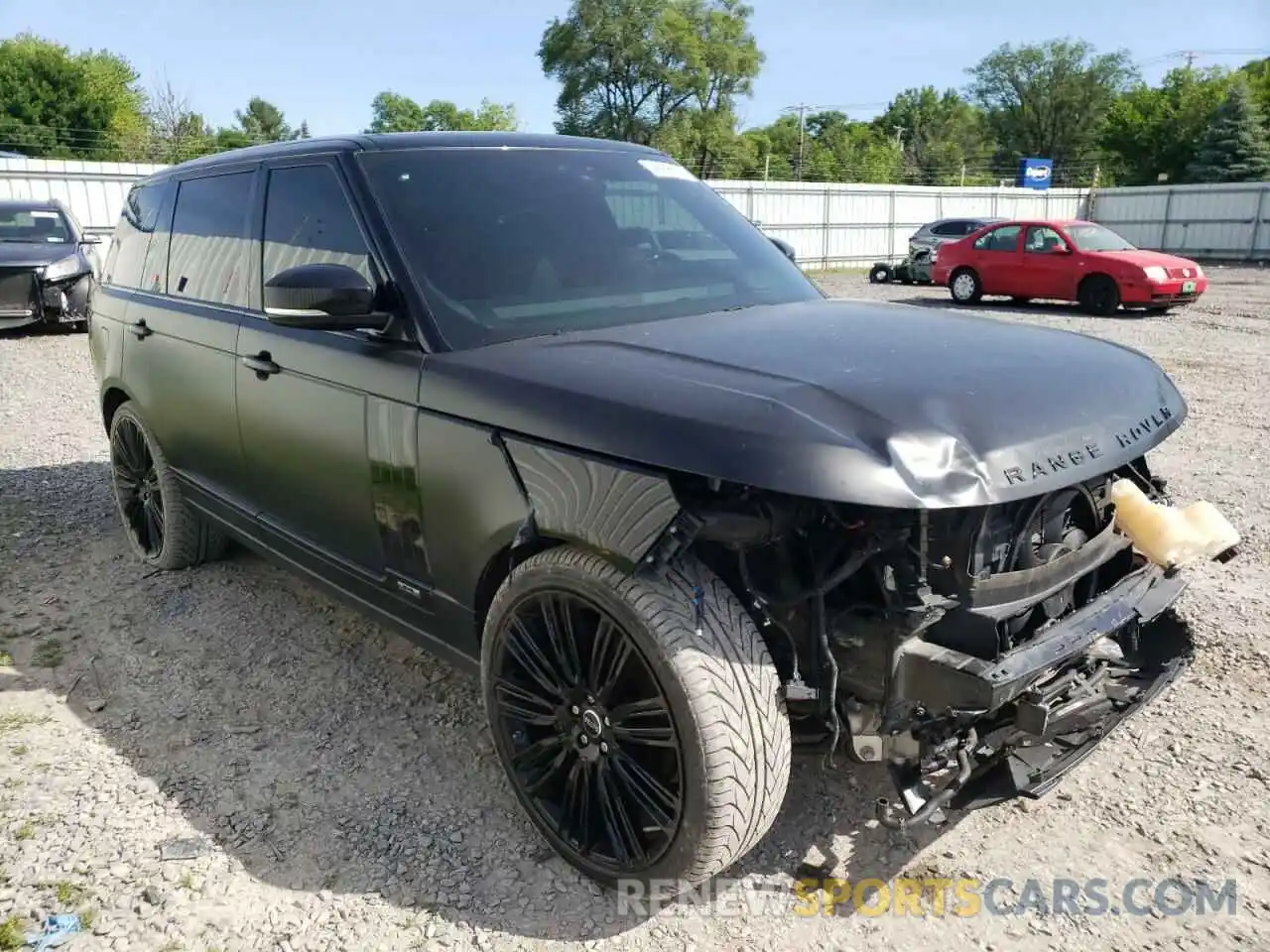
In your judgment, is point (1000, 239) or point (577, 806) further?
point (1000, 239)

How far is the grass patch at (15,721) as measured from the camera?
11.3 ft

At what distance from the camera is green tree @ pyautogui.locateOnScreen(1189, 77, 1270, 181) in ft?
127

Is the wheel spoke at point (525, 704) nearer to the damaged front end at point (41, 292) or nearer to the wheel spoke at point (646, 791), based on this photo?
the wheel spoke at point (646, 791)

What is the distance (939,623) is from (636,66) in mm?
58723

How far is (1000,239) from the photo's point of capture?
16.1 m

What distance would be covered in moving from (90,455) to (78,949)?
18.2 feet

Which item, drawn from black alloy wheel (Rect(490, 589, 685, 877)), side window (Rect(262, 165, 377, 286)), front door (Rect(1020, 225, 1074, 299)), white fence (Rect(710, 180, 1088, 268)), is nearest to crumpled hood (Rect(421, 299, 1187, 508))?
black alloy wheel (Rect(490, 589, 685, 877))

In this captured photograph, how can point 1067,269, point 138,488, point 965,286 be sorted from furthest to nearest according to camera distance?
point 965,286, point 1067,269, point 138,488

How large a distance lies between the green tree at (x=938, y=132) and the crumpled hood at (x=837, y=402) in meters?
56.3

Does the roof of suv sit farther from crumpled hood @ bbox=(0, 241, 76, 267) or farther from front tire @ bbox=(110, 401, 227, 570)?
crumpled hood @ bbox=(0, 241, 76, 267)

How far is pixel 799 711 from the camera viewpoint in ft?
7.82

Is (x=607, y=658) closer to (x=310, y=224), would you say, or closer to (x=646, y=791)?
(x=646, y=791)

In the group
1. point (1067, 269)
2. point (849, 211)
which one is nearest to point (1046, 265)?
point (1067, 269)

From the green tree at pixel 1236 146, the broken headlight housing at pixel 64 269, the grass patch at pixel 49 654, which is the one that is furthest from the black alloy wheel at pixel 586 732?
the green tree at pixel 1236 146
